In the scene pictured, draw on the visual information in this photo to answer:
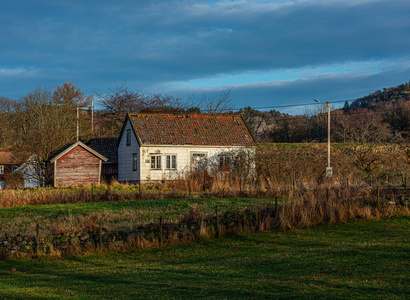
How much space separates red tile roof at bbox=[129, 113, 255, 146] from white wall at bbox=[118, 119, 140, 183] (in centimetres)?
124

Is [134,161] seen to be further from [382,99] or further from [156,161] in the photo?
[382,99]

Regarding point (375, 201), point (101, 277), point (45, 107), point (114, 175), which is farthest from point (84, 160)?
point (101, 277)

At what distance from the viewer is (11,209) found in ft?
86.6

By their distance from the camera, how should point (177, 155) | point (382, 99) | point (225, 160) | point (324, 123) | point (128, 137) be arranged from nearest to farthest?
1. point (177, 155)
2. point (225, 160)
3. point (128, 137)
4. point (324, 123)
5. point (382, 99)

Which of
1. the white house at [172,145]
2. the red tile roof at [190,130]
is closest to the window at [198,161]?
the white house at [172,145]

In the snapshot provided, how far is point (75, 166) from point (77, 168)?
23 cm

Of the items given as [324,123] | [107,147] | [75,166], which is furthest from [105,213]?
[324,123]

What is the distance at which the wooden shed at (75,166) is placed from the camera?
3991 centimetres

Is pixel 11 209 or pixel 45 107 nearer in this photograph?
pixel 11 209

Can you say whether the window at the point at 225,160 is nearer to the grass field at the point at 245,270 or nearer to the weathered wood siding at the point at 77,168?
the weathered wood siding at the point at 77,168

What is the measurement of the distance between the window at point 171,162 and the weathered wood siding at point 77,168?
5810 millimetres

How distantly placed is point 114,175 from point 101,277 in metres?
33.0

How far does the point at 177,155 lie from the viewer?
40906 millimetres

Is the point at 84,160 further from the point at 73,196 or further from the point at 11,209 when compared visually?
the point at 11,209
